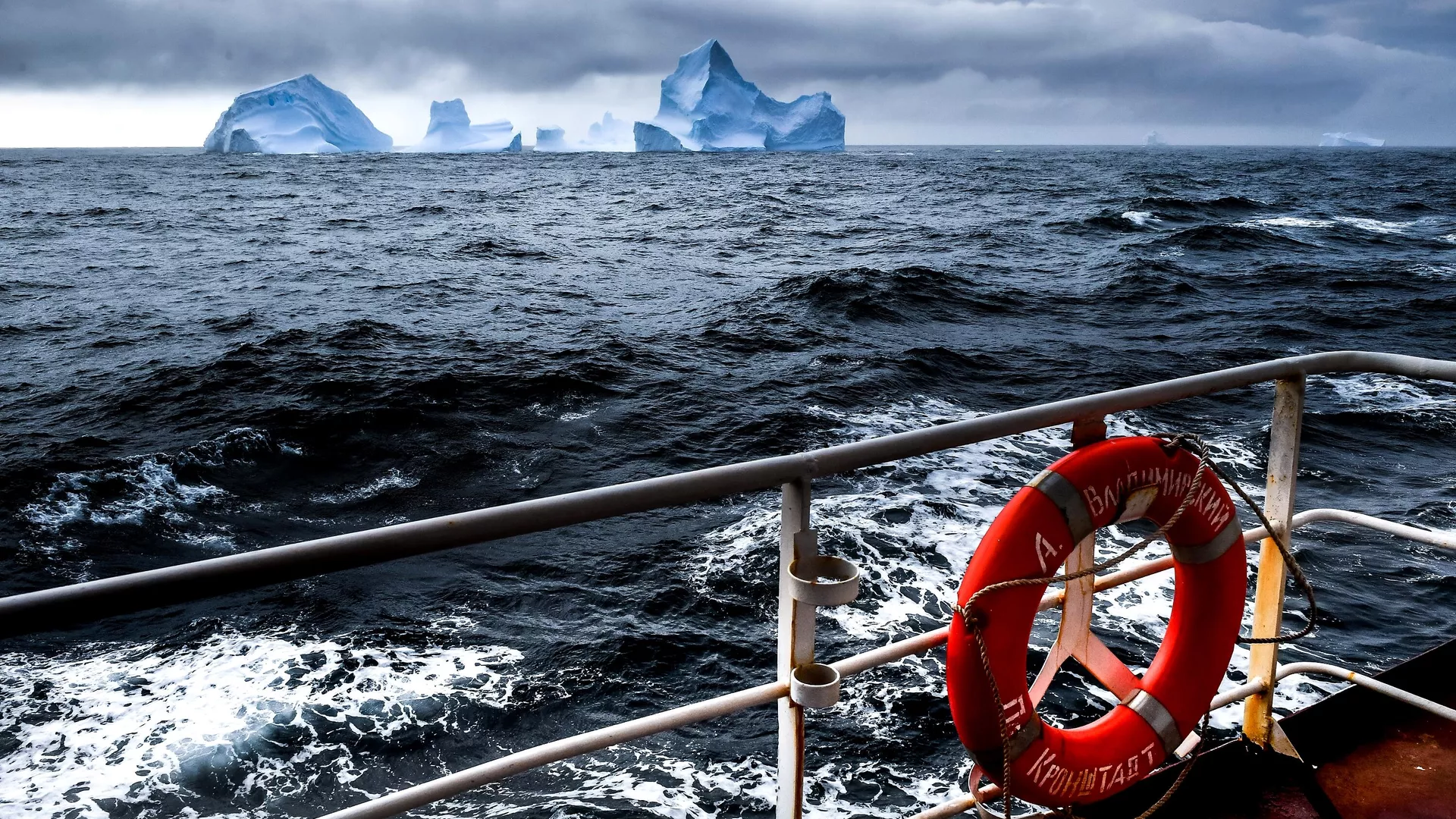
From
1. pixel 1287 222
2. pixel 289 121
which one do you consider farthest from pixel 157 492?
pixel 289 121

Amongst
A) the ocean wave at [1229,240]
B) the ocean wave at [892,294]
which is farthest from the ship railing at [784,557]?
the ocean wave at [1229,240]

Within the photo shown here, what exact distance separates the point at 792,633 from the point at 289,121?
7664 centimetres

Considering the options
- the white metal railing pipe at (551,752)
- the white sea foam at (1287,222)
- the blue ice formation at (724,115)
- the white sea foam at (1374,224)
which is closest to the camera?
the white metal railing pipe at (551,752)

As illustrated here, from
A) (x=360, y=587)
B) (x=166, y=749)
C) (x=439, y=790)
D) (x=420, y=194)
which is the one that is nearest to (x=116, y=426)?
(x=360, y=587)

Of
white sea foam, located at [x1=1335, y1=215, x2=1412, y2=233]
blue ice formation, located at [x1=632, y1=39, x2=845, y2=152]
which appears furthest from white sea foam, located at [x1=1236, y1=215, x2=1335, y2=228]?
blue ice formation, located at [x1=632, y1=39, x2=845, y2=152]

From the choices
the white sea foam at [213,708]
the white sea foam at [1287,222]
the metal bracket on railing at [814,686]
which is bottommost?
the white sea foam at [213,708]

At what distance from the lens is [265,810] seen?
407 cm

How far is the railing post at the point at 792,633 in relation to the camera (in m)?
1.16

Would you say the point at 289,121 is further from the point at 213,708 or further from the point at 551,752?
the point at 551,752

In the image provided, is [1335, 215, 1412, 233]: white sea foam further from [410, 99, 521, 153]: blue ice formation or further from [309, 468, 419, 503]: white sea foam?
[410, 99, 521, 153]: blue ice formation

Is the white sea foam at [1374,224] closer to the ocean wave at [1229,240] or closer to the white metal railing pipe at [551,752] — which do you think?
the ocean wave at [1229,240]

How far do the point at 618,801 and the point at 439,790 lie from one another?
10.3ft

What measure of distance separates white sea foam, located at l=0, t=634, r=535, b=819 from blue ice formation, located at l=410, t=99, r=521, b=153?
80224 millimetres

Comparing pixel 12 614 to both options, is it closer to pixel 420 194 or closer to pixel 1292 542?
pixel 1292 542
